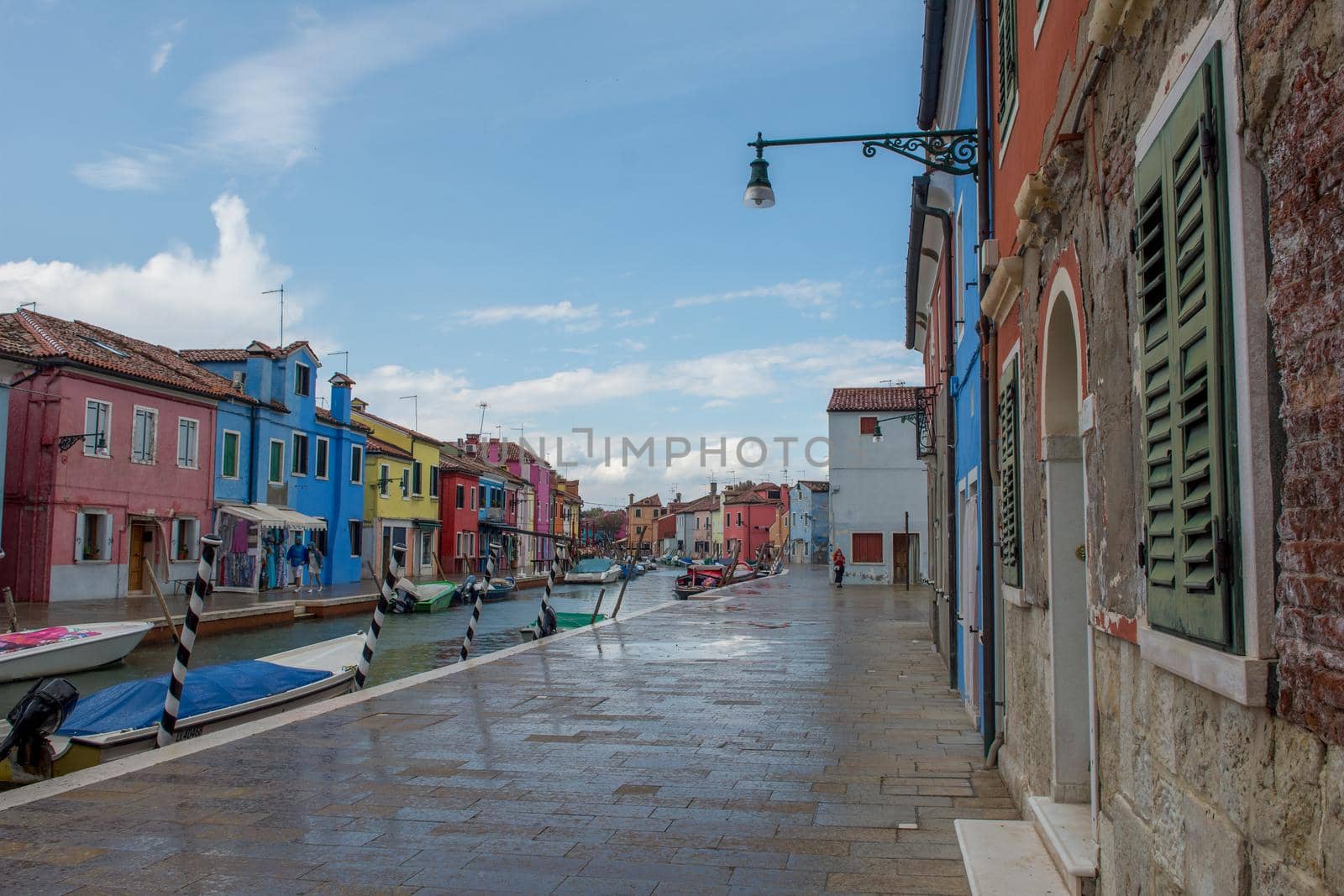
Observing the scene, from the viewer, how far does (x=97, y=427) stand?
26.8 meters

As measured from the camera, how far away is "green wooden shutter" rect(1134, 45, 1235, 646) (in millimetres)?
2367

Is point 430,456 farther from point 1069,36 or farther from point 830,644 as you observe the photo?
point 1069,36

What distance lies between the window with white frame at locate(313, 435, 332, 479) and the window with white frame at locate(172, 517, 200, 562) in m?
7.70

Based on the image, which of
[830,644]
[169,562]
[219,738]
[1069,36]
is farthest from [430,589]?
[1069,36]

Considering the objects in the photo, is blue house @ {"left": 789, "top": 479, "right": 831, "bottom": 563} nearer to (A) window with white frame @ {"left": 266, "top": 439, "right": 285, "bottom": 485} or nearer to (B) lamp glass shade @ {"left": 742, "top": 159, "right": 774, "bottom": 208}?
(A) window with white frame @ {"left": 266, "top": 439, "right": 285, "bottom": 485}

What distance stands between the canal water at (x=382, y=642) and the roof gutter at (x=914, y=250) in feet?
32.5

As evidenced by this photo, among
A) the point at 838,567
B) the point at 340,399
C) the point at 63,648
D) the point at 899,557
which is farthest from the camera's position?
the point at 899,557

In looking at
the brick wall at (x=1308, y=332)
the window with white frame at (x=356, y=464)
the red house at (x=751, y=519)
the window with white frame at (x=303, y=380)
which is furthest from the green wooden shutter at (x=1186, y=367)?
the red house at (x=751, y=519)

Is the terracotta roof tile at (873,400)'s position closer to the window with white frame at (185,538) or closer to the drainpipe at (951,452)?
the window with white frame at (185,538)

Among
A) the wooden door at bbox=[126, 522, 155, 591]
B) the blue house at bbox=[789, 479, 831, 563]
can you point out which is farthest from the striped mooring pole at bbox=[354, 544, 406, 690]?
the blue house at bbox=[789, 479, 831, 563]

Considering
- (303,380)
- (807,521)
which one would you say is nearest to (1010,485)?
(303,380)

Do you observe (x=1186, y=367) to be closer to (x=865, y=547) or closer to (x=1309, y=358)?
(x=1309, y=358)

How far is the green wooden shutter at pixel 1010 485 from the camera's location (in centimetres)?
612

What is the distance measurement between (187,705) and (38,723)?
1.95m
